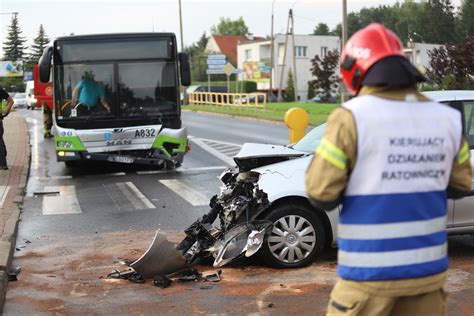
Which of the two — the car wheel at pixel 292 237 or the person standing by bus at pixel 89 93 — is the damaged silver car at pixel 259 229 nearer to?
the car wheel at pixel 292 237

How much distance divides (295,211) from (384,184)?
12.8 ft

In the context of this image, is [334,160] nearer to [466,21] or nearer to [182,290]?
[182,290]

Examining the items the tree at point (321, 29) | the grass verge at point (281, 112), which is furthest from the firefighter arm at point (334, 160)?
the tree at point (321, 29)

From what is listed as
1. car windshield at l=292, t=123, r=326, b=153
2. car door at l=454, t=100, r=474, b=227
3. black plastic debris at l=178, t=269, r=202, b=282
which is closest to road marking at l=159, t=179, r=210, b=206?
car windshield at l=292, t=123, r=326, b=153

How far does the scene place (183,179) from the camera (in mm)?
13820

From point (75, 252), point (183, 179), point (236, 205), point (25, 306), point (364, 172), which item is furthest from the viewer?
point (183, 179)

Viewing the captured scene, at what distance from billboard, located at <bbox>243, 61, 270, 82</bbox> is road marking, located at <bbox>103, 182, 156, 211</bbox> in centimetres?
6795

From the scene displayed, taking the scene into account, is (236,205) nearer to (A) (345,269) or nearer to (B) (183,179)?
(A) (345,269)

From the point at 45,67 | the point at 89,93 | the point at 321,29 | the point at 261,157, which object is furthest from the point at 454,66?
the point at 321,29

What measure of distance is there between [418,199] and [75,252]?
19.0 feet

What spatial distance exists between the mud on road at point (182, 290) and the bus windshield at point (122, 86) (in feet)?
22.9

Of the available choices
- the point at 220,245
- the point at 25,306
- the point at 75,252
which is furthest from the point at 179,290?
the point at 75,252

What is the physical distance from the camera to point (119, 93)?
14398 millimetres

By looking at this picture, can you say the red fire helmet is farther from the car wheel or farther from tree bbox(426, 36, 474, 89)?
tree bbox(426, 36, 474, 89)
